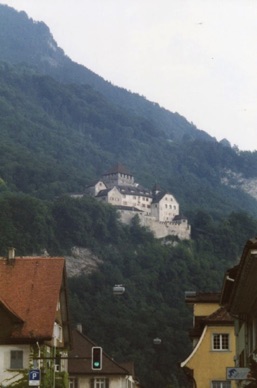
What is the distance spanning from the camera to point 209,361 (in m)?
43.6

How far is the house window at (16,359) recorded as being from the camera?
2023 inches

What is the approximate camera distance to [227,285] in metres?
28.0

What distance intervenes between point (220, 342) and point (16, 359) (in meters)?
12.0

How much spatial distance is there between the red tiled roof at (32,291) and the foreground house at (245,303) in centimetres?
2080

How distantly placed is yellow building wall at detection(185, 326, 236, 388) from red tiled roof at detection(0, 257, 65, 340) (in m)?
10.2

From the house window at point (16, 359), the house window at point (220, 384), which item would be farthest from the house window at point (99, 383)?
the house window at point (220, 384)

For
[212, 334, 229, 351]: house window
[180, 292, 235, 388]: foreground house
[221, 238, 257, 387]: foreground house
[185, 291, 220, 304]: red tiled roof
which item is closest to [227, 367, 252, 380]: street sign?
Answer: [221, 238, 257, 387]: foreground house

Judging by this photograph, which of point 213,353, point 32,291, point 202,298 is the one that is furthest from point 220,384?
point 32,291

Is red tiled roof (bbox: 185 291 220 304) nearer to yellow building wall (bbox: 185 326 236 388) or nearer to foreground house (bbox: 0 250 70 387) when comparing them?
yellow building wall (bbox: 185 326 236 388)

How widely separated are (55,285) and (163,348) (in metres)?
119

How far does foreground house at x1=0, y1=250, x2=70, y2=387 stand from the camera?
168 ft

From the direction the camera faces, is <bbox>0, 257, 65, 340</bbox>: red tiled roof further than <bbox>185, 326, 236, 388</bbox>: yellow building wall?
Yes

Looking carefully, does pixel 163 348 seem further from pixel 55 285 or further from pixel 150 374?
pixel 55 285

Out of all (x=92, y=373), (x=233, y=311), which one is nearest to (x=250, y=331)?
(x=233, y=311)
